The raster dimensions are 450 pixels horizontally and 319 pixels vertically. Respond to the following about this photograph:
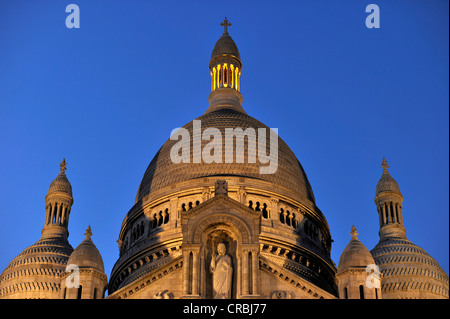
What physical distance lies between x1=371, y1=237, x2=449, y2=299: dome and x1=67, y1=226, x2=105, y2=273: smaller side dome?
757 inches

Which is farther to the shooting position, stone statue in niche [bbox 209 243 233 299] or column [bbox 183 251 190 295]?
stone statue in niche [bbox 209 243 233 299]

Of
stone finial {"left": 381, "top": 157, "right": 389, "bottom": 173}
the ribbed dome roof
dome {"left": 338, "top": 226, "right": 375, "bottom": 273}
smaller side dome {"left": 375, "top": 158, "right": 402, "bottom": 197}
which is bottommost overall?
dome {"left": 338, "top": 226, "right": 375, "bottom": 273}

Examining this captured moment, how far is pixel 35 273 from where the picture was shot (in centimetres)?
6338

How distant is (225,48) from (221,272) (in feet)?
124

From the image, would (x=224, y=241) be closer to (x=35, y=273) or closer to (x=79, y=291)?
(x=79, y=291)

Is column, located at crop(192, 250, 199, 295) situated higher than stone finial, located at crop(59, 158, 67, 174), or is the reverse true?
stone finial, located at crop(59, 158, 67, 174)

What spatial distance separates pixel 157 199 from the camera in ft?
224

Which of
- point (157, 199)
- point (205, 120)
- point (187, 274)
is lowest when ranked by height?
point (187, 274)

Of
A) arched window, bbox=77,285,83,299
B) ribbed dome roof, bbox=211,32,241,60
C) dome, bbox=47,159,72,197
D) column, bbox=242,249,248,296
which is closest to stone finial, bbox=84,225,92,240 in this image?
arched window, bbox=77,285,83,299

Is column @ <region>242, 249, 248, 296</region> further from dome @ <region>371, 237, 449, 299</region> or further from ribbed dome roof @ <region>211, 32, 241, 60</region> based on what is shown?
A: ribbed dome roof @ <region>211, 32, 241, 60</region>

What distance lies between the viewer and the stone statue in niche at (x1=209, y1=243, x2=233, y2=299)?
4616 centimetres
